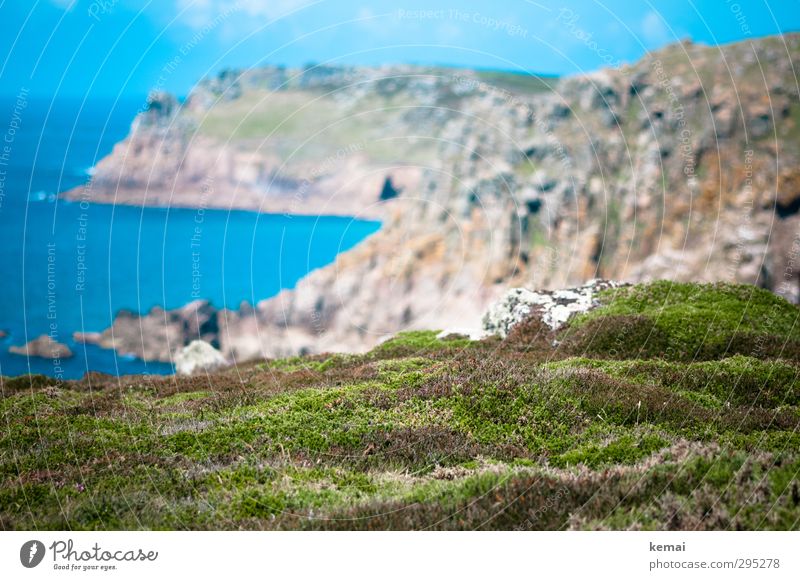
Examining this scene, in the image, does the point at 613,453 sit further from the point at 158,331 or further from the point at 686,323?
the point at 158,331

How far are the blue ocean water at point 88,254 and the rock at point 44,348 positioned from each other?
1238mm

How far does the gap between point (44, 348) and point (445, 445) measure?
10322cm

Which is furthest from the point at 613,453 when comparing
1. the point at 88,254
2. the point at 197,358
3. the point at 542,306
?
the point at 88,254

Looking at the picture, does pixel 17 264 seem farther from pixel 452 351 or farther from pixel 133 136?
pixel 452 351

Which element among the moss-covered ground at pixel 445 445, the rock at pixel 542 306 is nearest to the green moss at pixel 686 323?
the moss-covered ground at pixel 445 445

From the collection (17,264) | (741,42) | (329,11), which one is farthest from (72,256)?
(741,42)

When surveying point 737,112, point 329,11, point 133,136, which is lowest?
point 133,136

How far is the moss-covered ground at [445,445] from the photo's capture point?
9.98 metres

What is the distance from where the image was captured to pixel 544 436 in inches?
499

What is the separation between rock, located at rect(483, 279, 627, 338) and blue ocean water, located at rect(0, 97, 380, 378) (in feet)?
265

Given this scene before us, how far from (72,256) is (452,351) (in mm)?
127505

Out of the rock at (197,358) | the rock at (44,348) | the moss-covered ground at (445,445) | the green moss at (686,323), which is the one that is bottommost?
the rock at (44,348)

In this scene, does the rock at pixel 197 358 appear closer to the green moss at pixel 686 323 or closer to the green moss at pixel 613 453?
the green moss at pixel 686 323

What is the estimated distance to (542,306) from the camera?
76.7 ft
